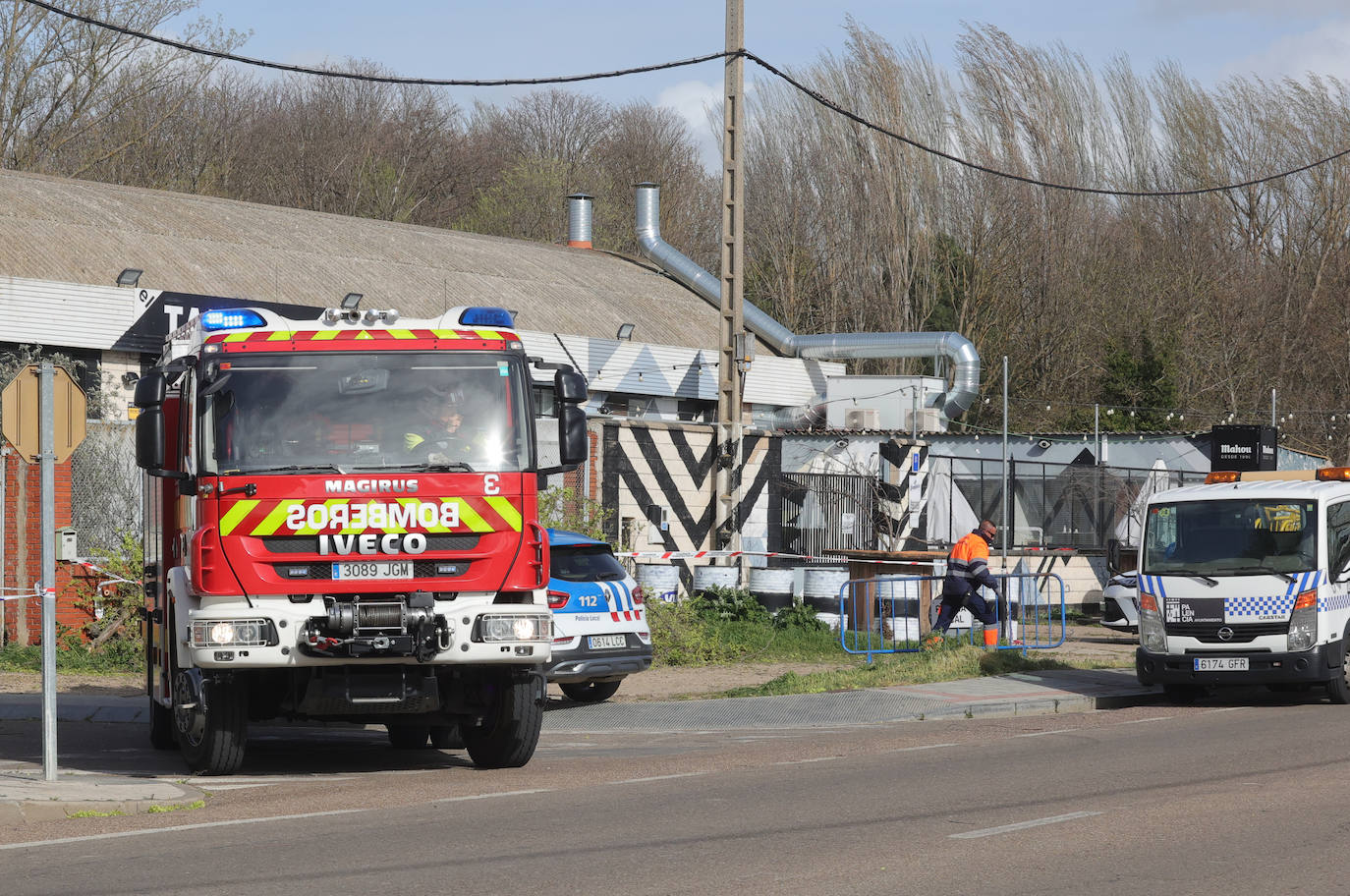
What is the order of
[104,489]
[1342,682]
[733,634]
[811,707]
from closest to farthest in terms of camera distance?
[811,707] → [1342,682] → [104,489] → [733,634]

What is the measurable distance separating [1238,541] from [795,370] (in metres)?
22.7

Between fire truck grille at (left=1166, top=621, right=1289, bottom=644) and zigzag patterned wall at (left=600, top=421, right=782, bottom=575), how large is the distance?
799 cm

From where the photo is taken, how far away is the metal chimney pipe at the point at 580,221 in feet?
164

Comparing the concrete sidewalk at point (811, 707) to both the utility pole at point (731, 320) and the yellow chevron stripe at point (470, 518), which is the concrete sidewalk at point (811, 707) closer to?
the yellow chevron stripe at point (470, 518)

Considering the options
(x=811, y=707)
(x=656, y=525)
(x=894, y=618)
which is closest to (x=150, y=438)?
(x=811, y=707)

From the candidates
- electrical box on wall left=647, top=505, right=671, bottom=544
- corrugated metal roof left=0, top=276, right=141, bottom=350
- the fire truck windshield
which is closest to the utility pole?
electrical box on wall left=647, top=505, right=671, bottom=544

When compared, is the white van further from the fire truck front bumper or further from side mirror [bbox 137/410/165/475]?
side mirror [bbox 137/410/165/475]

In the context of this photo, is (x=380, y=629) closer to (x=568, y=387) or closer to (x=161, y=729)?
(x=568, y=387)

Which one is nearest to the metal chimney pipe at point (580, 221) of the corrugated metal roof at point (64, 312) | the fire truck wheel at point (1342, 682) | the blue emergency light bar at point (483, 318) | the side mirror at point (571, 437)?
the corrugated metal roof at point (64, 312)

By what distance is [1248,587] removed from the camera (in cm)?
1739

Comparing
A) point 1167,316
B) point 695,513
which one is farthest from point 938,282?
point 695,513

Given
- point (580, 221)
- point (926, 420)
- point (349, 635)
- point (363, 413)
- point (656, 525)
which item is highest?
point (580, 221)

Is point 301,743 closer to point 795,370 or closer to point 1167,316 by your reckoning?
point 795,370

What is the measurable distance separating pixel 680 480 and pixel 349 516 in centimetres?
1536
